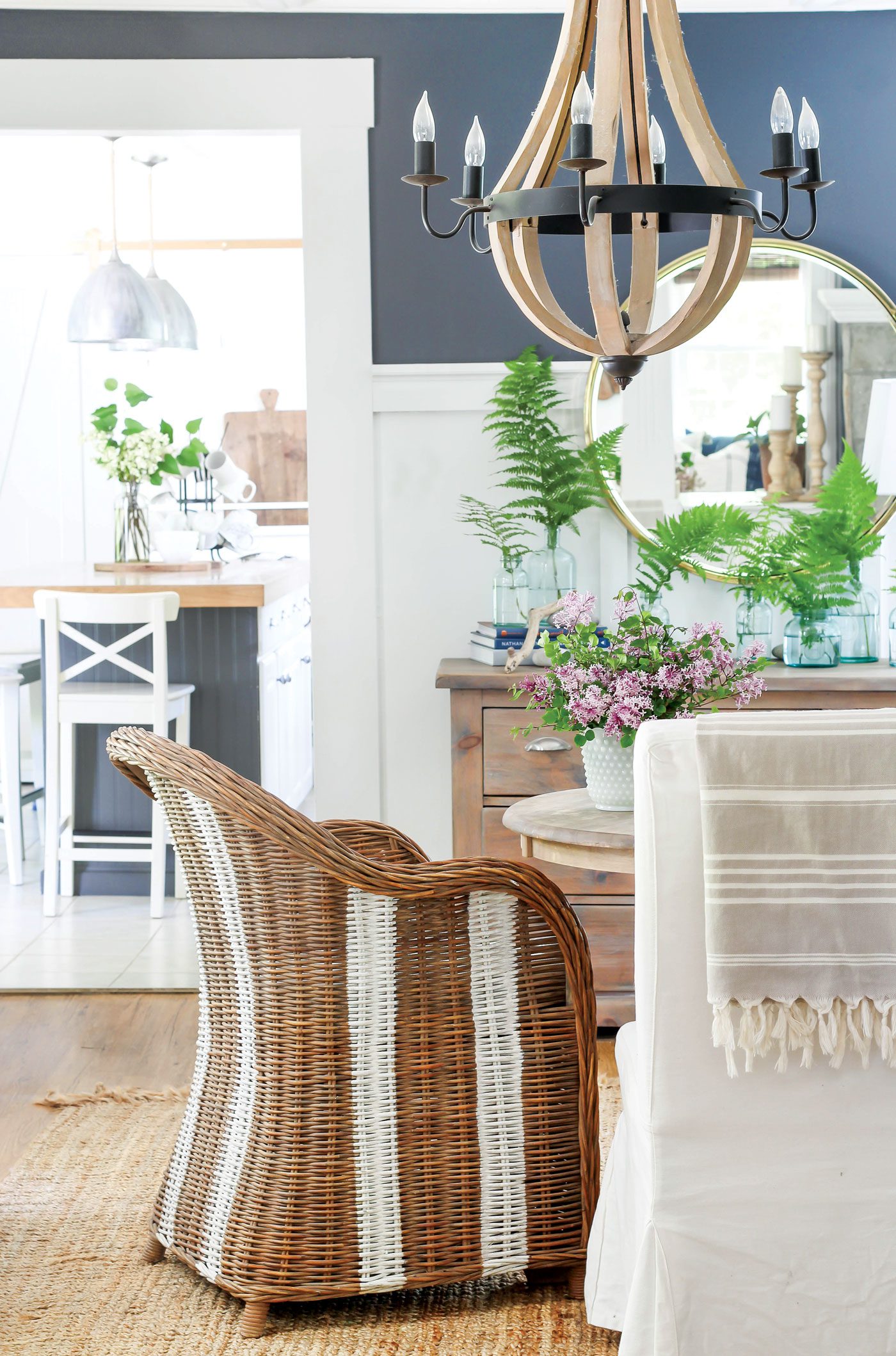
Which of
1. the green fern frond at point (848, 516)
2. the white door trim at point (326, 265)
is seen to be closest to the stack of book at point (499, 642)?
the white door trim at point (326, 265)

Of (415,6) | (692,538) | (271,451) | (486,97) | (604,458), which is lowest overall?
(692,538)

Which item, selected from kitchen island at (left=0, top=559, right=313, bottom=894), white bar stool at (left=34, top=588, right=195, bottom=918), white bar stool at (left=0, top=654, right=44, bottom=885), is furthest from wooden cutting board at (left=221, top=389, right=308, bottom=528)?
white bar stool at (left=34, top=588, right=195, bottom=918)

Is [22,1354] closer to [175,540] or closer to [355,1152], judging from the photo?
[355,1152]

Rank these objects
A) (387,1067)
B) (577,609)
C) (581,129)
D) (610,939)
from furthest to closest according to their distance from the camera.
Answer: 1. (610,939)
2. (577,609)
3. (387,1067)
4. (581,129)

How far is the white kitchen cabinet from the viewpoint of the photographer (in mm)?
4520

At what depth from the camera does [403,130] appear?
136 inches

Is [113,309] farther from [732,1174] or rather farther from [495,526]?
[732,1174]

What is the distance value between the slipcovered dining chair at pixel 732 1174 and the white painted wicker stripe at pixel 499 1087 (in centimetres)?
32

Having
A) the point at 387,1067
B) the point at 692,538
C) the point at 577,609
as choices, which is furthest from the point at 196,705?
the point at 387,1067

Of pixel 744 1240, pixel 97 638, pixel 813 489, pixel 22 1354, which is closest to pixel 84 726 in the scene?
pixel 97 638

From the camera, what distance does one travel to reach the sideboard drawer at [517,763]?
10.2 ft

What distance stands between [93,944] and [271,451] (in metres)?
3.70

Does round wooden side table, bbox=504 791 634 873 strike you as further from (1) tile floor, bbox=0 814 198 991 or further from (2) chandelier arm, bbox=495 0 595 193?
(1) tile floor, bbox=0 814 198 991

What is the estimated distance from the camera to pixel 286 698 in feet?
16.4
